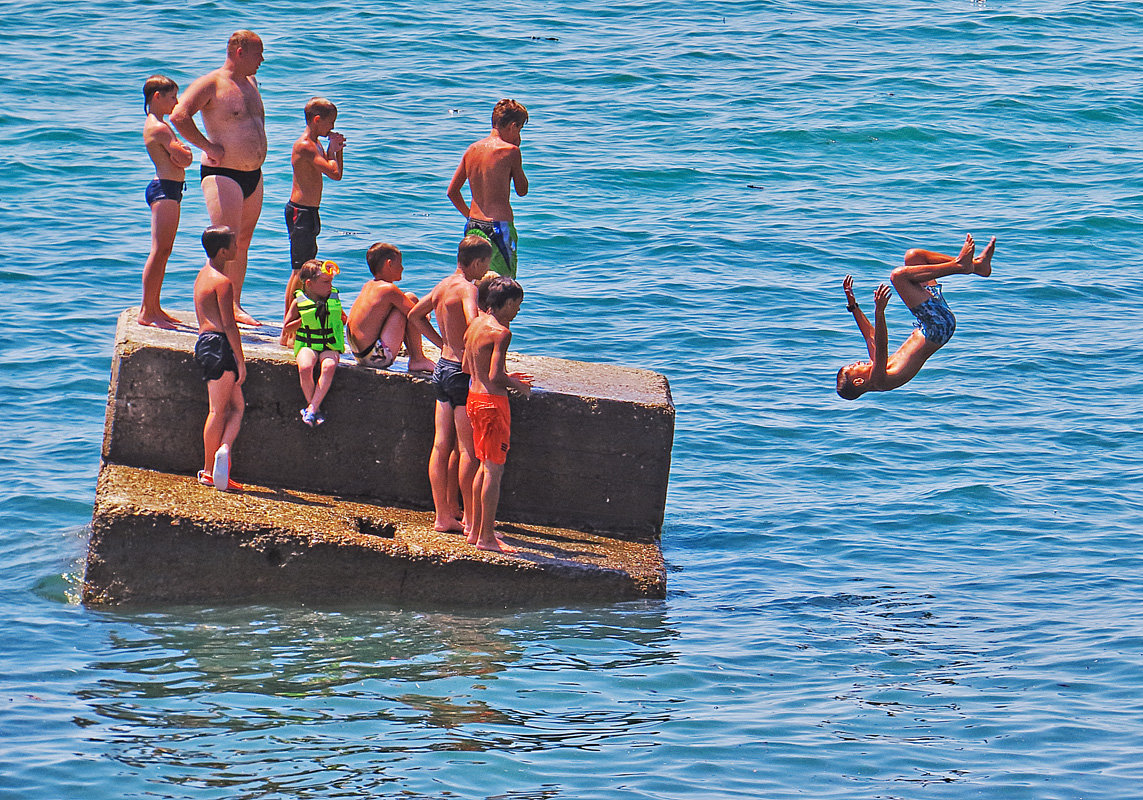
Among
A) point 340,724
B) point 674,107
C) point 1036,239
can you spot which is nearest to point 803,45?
point 674,107

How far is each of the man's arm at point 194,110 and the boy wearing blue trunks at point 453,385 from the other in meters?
1.88

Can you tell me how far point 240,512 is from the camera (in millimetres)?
8664

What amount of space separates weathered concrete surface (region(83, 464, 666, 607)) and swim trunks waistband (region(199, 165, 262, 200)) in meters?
2.10

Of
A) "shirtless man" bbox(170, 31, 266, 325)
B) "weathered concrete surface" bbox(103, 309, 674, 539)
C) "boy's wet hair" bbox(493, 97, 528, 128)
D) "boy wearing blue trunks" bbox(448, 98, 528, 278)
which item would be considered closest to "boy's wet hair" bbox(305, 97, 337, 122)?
"shirtless man" bbox(170, 31, 266, 325)

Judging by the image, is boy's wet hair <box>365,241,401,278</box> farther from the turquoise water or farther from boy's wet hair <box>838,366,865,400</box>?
boy's wet hair <box>838,366,865,400</box>

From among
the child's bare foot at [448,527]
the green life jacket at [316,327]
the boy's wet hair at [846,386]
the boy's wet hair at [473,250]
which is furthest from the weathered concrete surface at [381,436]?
the boy's wet hair at [846,386]

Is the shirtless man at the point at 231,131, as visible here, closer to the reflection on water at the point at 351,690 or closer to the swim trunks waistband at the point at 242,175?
the swim trunks waistband at the point at 242,175

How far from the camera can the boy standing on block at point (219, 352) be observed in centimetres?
859

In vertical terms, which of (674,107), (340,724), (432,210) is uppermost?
(674,107)

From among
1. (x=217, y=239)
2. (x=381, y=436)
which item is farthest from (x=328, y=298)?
(x=381, y=436)

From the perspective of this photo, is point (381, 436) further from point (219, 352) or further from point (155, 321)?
point (155, 321)

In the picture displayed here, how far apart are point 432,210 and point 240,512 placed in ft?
34.3

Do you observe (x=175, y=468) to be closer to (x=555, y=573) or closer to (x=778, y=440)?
(x=555, y=573)

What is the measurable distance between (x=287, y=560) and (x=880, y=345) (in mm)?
3984
